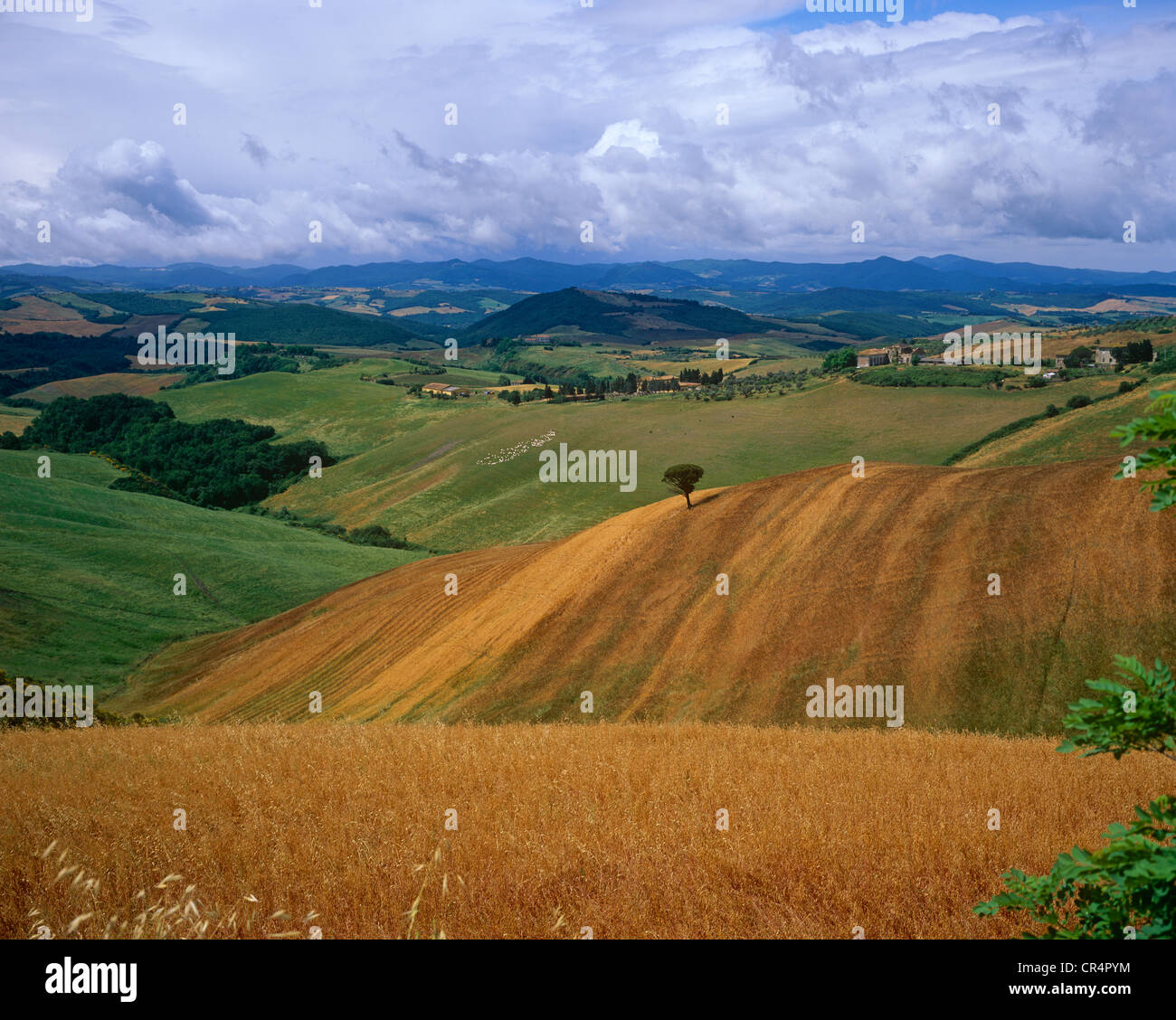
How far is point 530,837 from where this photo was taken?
8531 mm

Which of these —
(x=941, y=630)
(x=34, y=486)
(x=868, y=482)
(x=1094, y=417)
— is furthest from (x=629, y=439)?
(x=941, y=630)

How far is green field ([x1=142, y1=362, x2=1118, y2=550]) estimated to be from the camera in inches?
4328

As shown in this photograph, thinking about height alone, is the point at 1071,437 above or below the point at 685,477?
above

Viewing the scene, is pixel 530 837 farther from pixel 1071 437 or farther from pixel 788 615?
pixel 1071 437

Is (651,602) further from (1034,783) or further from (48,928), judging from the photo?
(48,928)

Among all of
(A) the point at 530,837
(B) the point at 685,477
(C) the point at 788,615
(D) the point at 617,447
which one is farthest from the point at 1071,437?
(A) the point at 530,837

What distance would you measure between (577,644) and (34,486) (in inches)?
3225

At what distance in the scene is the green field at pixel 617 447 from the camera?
361 feet

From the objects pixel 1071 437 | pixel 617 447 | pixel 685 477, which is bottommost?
pixel 617 447

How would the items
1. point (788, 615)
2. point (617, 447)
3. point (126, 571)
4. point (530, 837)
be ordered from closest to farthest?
point (530, 837) → point (788, 615) → point (126, 571) → point (617, 447)

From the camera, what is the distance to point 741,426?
5133 inches

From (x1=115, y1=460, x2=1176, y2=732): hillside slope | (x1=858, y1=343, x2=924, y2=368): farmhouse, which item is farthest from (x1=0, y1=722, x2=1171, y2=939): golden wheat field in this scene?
(x1=858, y1=343, x2=924, y2=368): farmhouse

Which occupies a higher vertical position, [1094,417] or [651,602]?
[1094,417]

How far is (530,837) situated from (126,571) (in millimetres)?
74038
